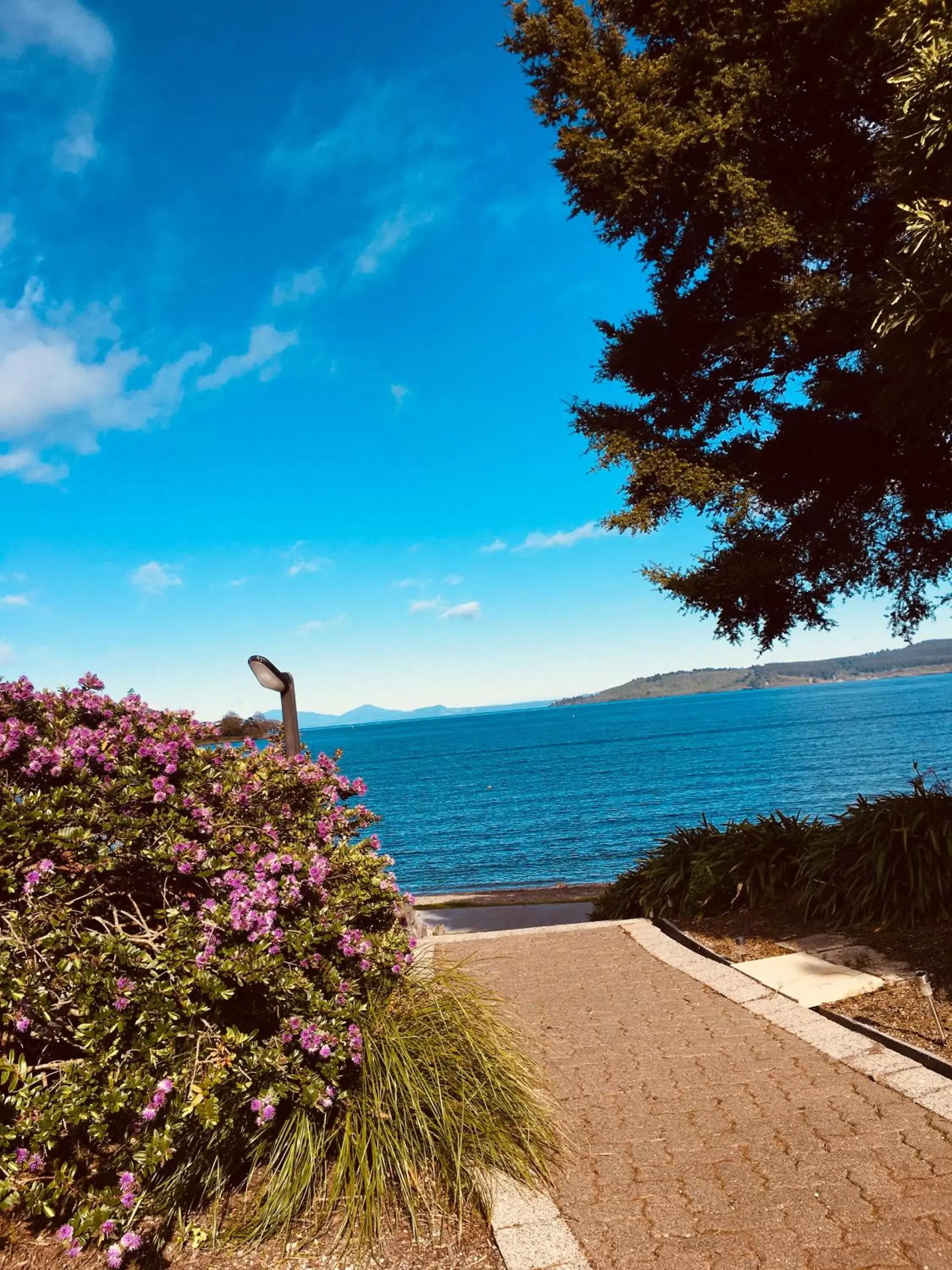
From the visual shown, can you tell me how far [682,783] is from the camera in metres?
52.4

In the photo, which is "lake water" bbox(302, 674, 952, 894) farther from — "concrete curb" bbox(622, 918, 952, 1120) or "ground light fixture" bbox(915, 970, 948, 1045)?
"ground light fixture" bbox(915, 970, 948, 1045)

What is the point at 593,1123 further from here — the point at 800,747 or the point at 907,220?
the point at 800,747

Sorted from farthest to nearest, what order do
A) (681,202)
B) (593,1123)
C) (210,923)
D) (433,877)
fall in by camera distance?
(433,877)
(681,202)
(593,1123)
(210,923)

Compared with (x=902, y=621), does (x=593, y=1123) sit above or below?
below

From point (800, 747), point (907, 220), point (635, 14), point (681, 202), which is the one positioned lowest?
point (800, 747)

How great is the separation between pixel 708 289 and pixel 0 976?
9171mm

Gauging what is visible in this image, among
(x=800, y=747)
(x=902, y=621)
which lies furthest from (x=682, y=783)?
(x=902, y=621)

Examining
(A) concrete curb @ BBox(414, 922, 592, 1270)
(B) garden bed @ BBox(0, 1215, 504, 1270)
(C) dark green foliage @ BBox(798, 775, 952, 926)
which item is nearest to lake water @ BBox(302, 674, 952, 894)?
(C) dark green foliage @ BBox(798, 775, 952, 926)

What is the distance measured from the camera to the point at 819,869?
8.05 m

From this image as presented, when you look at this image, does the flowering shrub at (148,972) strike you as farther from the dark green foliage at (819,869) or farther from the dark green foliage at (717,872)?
the dark green foliage at (717,872)

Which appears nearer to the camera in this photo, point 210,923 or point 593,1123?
point 210,923

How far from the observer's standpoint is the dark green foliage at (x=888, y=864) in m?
7.14

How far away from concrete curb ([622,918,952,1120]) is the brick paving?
3.4 inches

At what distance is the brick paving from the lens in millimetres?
3117
